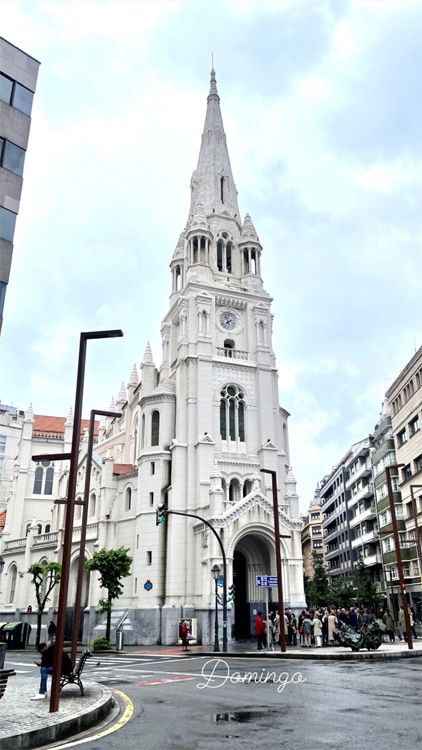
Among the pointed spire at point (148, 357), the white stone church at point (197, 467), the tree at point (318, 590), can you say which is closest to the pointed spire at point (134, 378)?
the white stone church at point (197, 467)

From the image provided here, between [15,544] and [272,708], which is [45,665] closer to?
[272,708]

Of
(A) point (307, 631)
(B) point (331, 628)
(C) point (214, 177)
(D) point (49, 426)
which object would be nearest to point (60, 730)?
(B) point (331, 628)

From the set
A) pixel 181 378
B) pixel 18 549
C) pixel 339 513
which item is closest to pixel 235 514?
pixel 181 378

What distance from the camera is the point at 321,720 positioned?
30.9 ft

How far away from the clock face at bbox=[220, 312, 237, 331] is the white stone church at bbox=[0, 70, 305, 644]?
106 mm

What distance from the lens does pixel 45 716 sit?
31.6 feet

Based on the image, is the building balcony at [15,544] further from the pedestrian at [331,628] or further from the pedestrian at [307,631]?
the pedestrian at [331,628]

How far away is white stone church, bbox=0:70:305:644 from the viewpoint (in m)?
38.8

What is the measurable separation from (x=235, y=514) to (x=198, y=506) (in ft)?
10.1

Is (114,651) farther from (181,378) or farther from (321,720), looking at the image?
(321,720)

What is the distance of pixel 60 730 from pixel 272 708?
396 cm

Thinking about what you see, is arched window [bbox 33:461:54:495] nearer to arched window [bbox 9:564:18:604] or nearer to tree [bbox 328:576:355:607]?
arched window [bbox 9:564:18:604]

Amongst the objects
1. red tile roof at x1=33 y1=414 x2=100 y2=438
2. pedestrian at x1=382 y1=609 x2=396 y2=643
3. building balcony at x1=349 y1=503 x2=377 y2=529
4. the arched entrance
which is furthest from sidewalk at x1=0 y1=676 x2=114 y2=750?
building balcony at x1=349 y1=503 x2=377 y2=529

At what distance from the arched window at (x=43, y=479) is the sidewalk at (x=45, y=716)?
49040 mm
